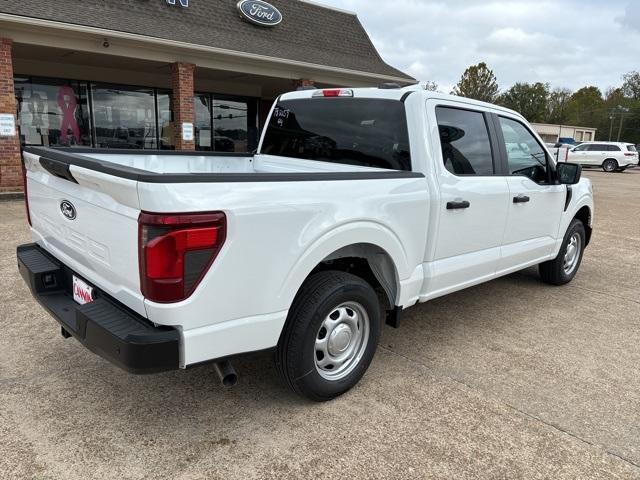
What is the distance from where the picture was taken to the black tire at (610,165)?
30172 mm

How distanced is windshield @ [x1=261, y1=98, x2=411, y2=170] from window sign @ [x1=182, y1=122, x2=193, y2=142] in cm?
911

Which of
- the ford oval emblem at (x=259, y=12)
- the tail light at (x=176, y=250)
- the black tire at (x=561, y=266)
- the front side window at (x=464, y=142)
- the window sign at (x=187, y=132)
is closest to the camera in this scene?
the tail light at (x=176, y=250)

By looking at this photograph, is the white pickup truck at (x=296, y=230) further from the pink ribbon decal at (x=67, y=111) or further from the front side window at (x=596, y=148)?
the front side window at (x=596, y=148)

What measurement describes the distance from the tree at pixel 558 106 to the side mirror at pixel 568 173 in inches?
3703

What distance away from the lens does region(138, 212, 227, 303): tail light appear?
84.0 inches

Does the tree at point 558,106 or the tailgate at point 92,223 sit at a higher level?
the tree at point 558,106

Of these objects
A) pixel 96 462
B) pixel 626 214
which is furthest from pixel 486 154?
pixel 626 214

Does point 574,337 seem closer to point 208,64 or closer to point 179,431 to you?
point 179,431

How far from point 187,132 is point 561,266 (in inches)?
394

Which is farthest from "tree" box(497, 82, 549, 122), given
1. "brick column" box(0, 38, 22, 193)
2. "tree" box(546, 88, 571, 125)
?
"brick column" box(0, 38, 22, 193)

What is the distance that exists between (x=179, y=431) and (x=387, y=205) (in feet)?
5.66

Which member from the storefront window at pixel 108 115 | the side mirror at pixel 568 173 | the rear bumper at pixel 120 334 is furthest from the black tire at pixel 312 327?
the storefront window at pixel 108 115

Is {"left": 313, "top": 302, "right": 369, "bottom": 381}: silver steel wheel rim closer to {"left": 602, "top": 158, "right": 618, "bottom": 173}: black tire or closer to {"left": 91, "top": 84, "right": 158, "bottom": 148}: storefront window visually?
{"left": 91, "top": 84, "right": 158, "bottom": 148}: storefront window

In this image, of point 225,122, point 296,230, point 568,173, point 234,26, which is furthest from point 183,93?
point 296,230
